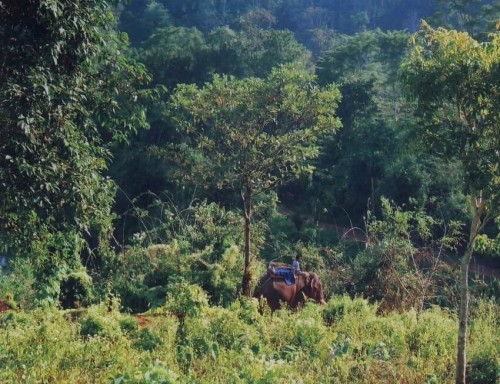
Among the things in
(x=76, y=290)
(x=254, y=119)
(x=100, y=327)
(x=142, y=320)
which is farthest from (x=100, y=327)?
(x=254, y=119)

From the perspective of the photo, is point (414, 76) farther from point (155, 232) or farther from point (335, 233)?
point (335, 233)

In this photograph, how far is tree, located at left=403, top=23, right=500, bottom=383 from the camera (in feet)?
17.9

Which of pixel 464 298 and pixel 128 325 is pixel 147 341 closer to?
pixel 128 325

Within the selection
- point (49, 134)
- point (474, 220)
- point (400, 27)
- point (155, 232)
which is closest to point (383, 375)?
point (474, 220)

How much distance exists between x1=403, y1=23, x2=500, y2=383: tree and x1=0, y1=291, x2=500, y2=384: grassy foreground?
4.13 feet

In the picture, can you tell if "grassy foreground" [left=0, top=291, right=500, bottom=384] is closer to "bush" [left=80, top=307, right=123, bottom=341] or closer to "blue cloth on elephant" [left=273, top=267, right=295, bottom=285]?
"bush" [left=80, top=307, right=123, bottom=341]

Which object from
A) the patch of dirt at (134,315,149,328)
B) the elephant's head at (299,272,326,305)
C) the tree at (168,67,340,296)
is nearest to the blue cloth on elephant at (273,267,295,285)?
the elephant's head at (299,272,326,305)

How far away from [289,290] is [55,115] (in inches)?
237

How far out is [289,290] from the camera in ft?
35.1

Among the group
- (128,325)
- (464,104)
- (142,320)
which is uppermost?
(464,104)

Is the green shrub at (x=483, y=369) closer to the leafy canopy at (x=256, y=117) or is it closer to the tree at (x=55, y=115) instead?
the tree at (x=55, y=115)

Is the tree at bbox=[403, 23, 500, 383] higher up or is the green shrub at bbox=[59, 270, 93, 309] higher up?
the tree at bbox=[403, 23, 500, 383]

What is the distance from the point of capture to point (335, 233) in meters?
21.6

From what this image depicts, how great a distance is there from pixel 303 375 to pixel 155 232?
1004cm
